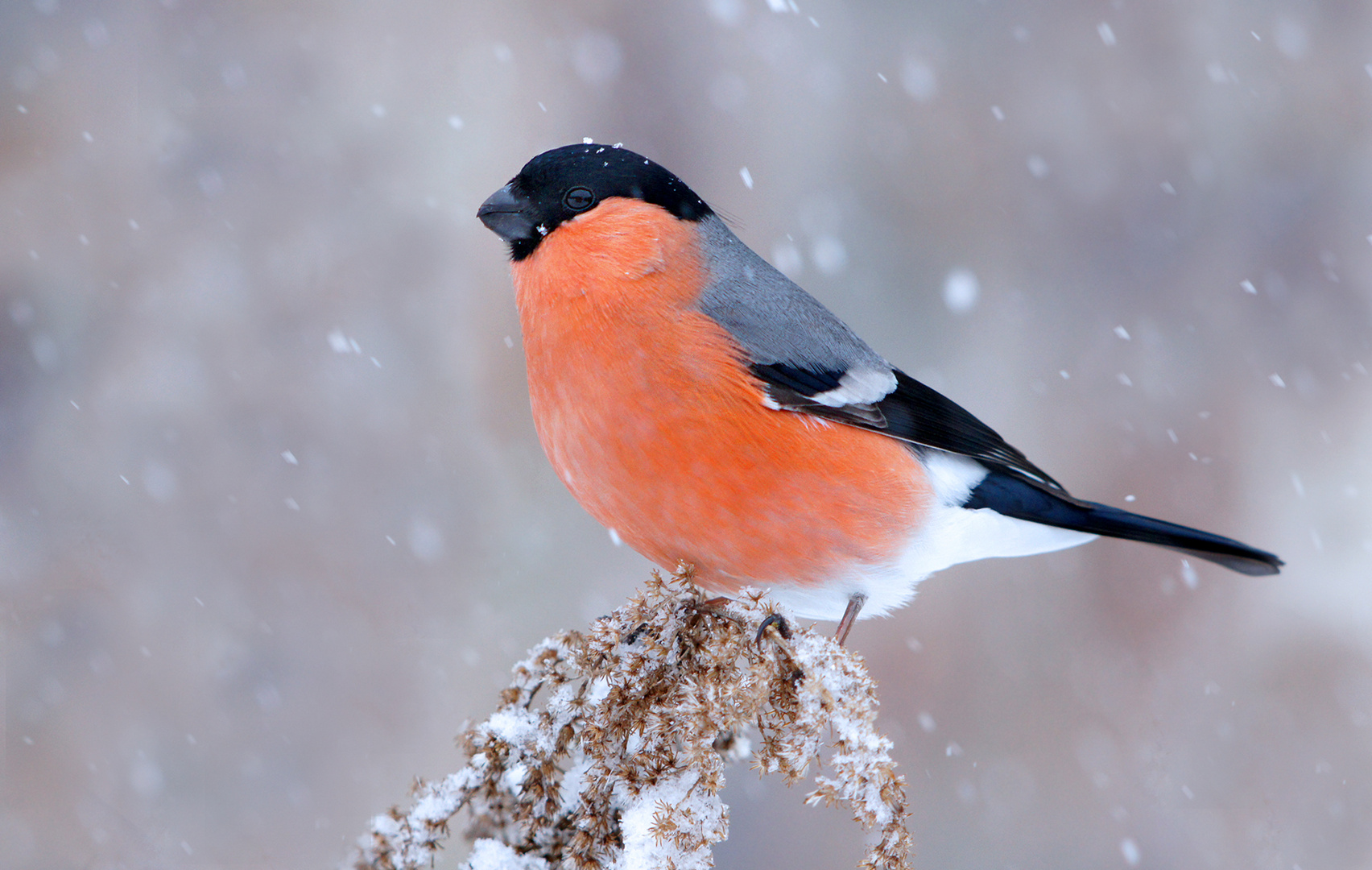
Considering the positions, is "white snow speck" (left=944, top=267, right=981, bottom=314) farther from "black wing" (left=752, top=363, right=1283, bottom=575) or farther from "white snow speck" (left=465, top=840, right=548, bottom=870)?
"white snow speck" (left=465, top=840, right=548, bottom=870)

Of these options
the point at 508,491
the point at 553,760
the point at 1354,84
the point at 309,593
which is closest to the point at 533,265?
the point at 553,760

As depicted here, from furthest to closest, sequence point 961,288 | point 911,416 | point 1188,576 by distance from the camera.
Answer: point 961,288, point 1188,576, point 911,416

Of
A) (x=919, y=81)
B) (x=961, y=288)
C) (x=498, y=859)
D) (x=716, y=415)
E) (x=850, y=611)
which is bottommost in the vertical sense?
(x=498, y=859)

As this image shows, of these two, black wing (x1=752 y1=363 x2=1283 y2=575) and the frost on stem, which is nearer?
the frost on stem

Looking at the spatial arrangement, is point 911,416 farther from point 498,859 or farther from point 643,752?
point 498,859

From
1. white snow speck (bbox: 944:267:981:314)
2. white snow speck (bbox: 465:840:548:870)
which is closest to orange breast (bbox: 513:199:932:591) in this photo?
white snow speck (bbox: 465:840:548:870)

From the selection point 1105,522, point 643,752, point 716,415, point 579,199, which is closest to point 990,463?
point 1105,522

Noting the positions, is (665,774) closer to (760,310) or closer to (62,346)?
(760,310)
